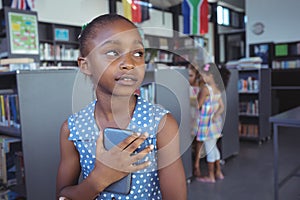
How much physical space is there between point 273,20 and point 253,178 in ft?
18.3

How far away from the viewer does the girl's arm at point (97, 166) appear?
53cm

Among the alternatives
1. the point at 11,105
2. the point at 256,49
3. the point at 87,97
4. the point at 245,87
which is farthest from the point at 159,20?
the point at 87,97

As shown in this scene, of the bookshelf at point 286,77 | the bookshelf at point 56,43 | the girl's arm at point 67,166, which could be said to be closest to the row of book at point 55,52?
A: the bookshelf at point 56,43

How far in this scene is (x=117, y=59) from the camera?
0.50m

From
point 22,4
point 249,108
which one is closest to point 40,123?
point 249,108

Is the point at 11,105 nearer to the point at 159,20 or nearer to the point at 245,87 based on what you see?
the point at 245,87

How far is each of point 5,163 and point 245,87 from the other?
12.7 feet

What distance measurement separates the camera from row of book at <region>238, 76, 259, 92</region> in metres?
4.64

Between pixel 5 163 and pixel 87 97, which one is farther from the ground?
pixel 87 97

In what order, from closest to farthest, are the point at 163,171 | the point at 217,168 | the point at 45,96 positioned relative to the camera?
the point at 163,171 < the point at 45,96 < the point at 217,168

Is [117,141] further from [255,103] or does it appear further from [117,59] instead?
[255,103]

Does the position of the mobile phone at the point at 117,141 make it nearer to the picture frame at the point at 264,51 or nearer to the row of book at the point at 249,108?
the row of book at the point at 249,108

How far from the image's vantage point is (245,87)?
15.7 feet

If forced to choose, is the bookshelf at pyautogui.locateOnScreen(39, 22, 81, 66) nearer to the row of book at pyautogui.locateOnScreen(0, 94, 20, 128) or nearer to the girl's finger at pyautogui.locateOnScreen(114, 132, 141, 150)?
the row of book at pyautogui.locateOnScreen(0, 94, 20, 128)
